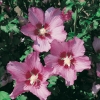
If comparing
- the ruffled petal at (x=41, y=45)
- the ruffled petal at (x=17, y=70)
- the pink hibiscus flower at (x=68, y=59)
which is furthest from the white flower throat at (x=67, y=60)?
the ruffled petal at (x=17, y=70)

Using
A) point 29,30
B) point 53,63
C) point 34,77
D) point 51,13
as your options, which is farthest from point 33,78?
point 51,13

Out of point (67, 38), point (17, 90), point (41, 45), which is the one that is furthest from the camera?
point (67, 38)

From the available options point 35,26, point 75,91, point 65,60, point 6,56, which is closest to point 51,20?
point 35,26

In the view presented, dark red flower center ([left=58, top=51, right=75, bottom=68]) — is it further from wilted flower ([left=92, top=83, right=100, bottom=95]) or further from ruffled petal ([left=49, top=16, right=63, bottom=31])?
wilted flower ([left=92, top=83, right=100, bottom=95])

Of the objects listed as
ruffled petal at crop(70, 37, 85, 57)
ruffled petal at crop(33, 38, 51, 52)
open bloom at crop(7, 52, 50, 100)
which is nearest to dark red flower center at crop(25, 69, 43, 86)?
open bloom at crop(7, 52, 50, 100)

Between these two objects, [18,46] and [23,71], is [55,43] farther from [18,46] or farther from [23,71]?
[18,46]

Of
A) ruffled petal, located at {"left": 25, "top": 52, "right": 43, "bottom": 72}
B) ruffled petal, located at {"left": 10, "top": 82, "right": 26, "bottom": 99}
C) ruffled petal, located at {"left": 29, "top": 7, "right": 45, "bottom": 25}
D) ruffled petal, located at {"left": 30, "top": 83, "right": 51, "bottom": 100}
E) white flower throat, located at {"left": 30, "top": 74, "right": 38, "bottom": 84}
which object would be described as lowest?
ruffled petal, located at {"left": 10, "top": 82, "right": 26, "bottom": 99}

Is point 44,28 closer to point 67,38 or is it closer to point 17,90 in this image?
point 67,38
